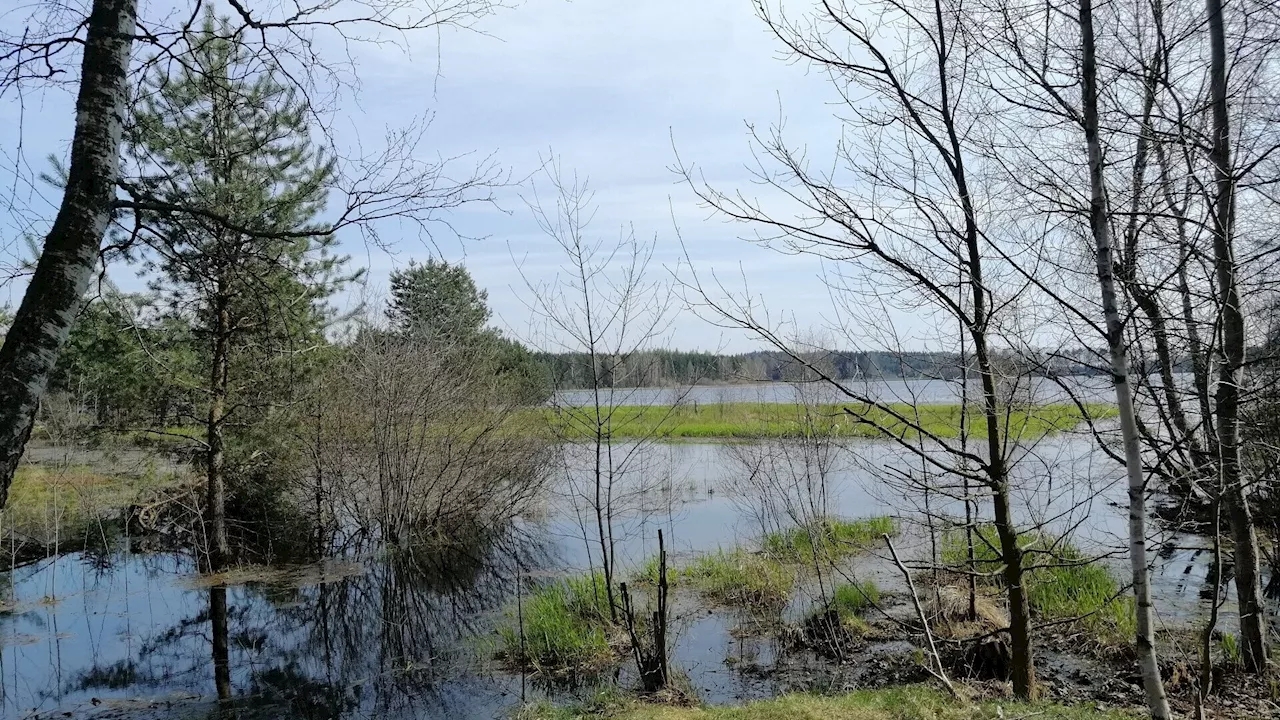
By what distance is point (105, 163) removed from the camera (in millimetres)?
3057

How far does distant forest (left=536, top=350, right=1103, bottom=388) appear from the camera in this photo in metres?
5.83

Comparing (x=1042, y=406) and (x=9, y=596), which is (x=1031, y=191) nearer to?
(x=1042, y=406)

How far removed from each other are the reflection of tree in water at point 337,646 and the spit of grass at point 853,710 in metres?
1.55

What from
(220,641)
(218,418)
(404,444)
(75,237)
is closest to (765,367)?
(75,237)

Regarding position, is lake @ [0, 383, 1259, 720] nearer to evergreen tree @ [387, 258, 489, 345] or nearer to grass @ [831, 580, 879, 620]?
grass @ [831, 580, 879, 620]

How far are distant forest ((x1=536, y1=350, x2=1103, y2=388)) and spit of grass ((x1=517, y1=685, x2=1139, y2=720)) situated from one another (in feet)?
7.42

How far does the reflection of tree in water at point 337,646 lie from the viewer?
7.75 metres

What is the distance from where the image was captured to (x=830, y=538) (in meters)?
12.3

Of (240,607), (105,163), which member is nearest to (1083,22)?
(105,163)

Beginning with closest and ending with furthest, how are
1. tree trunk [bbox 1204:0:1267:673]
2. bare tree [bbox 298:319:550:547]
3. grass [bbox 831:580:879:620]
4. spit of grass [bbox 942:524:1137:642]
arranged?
tree trunk [bbox 1204:0:1267:673] → spit of grass [bbox 942:524:1137:642] → grass [bbox 831:580:879:620] → bare tree [bbox 298:319:550:547]

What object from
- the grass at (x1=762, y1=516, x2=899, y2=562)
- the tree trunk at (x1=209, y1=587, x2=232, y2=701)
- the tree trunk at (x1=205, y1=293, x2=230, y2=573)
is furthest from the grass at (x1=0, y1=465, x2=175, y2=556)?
the grass at (x1=762, y1=516, x2=899, y2=562)

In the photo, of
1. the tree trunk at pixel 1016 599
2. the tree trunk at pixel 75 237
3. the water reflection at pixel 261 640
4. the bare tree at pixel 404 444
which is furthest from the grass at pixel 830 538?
the tree trunk at pixel 75 237

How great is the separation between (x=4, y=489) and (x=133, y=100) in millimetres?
2001

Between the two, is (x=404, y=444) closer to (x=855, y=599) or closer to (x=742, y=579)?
(x=742, y=579)
